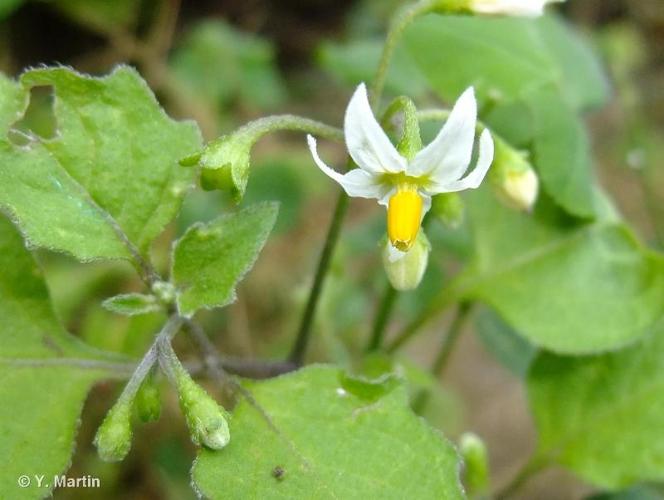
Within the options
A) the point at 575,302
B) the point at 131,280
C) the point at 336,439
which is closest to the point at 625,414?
the point at 575,302

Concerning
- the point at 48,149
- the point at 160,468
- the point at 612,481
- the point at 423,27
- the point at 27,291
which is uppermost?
the point at 423,27

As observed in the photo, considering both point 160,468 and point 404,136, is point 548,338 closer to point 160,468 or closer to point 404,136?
point 404,136

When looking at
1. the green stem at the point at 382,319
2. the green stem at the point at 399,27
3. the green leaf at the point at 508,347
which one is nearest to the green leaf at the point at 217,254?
the green stem at the point at 399,27

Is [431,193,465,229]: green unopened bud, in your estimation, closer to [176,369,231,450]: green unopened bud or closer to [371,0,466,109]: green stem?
[371,0,466,109]: green stem

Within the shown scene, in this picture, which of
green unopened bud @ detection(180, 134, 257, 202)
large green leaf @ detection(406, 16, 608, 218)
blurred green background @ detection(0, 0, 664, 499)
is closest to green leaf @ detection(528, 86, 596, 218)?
large green leaf @ detection(406, 16, 608, 218)

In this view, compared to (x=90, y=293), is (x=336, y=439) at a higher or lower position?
higher

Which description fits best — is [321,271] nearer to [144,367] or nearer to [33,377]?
[144,367]

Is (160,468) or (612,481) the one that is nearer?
(612,481)
